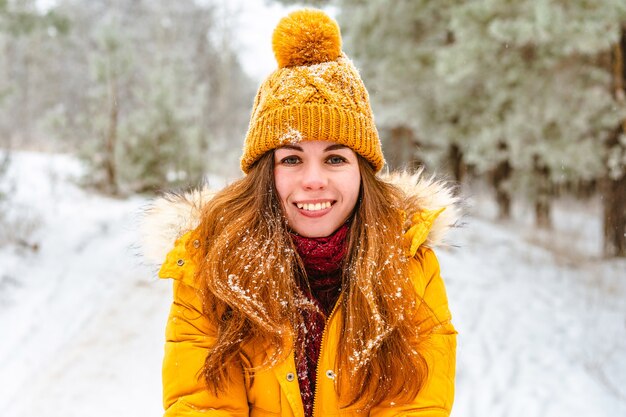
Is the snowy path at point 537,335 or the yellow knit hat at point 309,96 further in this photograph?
the snowy path at point 537,335

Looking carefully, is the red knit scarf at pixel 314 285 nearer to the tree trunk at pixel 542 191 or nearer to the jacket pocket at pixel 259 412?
the jacket pocket at pixel 259 412

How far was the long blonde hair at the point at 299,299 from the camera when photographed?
5.82 ft

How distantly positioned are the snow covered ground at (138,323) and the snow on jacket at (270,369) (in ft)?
1.72

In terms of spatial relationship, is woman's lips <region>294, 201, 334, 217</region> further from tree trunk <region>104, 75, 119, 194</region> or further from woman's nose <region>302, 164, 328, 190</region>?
tree trunk <region>104, 75, 119, 194</region>

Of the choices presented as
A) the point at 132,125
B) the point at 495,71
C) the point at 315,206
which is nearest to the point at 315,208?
the point at 315,206

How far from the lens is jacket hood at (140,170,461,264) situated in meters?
2.00

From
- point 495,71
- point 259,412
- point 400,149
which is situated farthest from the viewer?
point 400,149

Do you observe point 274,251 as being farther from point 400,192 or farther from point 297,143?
point 400,192

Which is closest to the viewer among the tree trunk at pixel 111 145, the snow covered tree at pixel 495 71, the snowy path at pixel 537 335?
the snowy path at pixel 537 335

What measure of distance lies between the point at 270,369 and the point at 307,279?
1.20ft

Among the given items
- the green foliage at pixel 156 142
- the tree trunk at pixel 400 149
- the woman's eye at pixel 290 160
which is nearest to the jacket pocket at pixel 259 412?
the woman's eye at pixel 290 160

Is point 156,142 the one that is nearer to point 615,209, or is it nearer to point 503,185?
point 615,209

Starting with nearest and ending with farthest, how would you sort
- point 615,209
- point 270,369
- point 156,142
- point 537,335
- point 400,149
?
point 270,369 → point 537,335 → point 615,209 → point 156,142 → point 400,149

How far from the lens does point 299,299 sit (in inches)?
74.6
